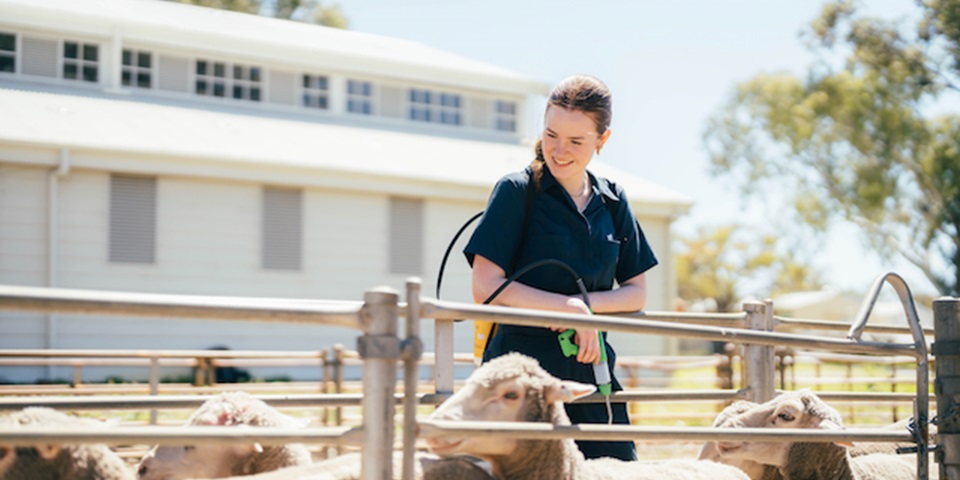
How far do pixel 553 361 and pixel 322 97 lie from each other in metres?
20.0

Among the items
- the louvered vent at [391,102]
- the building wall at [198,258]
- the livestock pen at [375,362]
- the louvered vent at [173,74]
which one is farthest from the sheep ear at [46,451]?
the louvered vent at [391,102]

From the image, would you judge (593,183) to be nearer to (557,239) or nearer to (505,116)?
(557,239)

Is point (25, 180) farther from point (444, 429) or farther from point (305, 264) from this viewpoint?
point (444, 429)

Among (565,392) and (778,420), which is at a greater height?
(565,392)

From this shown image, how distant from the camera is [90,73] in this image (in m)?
20.5

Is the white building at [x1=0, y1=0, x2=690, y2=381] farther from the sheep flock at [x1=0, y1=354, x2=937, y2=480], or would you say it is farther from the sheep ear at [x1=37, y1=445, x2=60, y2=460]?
the sheep ear at [x1=37, y1=445, x2=60, y2=460]

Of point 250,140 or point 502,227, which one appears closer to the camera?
point 502,227

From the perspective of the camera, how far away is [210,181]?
17.6 metres

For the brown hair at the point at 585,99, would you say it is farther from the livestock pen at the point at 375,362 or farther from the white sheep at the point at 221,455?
the white sheep at the point at 221,455

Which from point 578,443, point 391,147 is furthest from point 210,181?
point 578,443

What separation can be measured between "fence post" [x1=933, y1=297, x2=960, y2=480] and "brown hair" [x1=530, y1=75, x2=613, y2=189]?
1638 millimetres

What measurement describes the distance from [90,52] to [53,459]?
18.9 meters

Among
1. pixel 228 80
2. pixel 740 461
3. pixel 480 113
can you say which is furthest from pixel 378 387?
pixel 480 113

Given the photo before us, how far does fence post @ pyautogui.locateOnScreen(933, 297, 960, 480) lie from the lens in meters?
4.16
